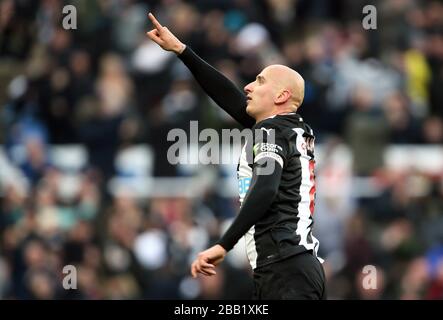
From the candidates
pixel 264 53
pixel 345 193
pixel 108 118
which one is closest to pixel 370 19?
pixel 264 53

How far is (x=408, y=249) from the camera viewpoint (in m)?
12.3

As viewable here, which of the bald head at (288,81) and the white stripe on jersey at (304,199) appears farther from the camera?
the bald head at (288,81)

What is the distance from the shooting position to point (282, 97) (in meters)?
6.53

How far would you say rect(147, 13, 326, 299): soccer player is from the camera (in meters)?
6.13

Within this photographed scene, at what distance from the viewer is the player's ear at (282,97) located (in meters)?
6.53

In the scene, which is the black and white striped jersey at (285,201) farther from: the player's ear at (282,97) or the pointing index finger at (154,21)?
the pointing index finger at (154,21)

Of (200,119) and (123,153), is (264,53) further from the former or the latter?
(123,153)
